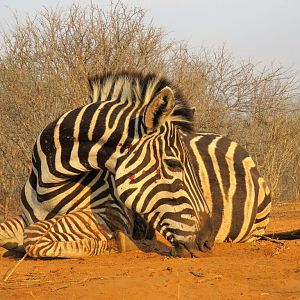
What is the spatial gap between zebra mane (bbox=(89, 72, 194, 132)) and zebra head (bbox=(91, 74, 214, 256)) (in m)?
0.15

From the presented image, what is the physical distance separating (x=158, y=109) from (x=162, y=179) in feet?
1.95

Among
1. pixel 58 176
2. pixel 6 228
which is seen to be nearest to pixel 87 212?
pixel 58 176

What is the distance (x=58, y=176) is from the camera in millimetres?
5551

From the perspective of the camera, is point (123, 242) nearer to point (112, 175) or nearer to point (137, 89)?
point (112, 175)

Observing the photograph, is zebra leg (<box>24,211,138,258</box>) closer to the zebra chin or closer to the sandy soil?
the sandy soil

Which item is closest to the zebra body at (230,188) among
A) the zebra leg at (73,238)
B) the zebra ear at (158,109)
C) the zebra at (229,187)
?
the zebra at (229,187)

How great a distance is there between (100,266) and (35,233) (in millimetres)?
926

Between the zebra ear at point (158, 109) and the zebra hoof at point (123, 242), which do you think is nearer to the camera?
the zebra ear at point (158, 109)

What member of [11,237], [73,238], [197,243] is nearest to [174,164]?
[197,243]

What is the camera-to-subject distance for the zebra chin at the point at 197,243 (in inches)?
194

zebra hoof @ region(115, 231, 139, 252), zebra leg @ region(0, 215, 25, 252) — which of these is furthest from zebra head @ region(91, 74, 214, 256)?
zebra leg @ region(0, 215, 25, 252)

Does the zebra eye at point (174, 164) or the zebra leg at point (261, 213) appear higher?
the zebra eye at point (174, 164)

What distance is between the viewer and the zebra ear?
16.3ft

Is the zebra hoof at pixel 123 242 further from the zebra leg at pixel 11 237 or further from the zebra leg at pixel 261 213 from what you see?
the zebra leg at pixel 261 213
